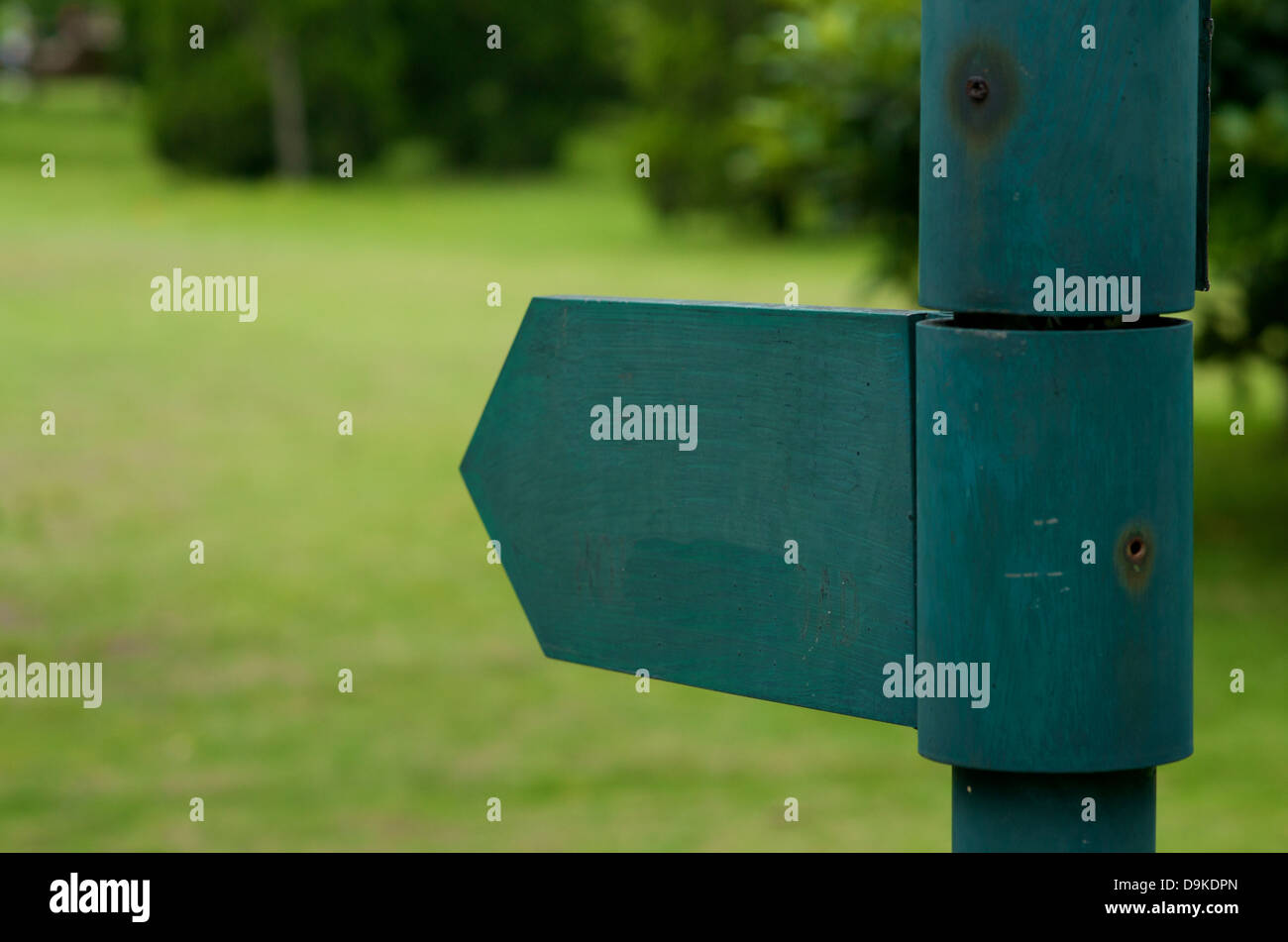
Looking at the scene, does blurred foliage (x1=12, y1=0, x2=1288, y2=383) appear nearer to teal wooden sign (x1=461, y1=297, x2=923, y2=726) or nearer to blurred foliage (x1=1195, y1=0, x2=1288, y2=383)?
blurred foliage (x1=1195, y1=0, x2=1288, y2=383)

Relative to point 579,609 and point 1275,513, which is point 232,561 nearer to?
point 1275,513

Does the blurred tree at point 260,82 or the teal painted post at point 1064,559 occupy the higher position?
the blurred tree at point 260,82

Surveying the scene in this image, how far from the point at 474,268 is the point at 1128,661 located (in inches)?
763

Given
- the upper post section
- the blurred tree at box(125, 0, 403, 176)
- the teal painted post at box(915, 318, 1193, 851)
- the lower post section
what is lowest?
the lower post section

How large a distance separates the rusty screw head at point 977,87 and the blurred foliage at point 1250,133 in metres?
5.66

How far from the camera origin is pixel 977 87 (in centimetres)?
136

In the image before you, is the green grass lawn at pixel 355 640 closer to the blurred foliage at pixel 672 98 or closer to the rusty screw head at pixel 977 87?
the blurred foliage at pixel 672 98

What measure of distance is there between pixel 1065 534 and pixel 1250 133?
5870mm

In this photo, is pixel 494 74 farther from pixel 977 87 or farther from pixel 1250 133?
pixel 977 87

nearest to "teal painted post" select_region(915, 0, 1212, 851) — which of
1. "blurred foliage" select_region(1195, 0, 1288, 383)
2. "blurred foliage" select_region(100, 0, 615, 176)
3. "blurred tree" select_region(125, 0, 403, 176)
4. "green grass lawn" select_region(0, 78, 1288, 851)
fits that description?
"green grass lawn" select_region(0, 78, 1288, 851)

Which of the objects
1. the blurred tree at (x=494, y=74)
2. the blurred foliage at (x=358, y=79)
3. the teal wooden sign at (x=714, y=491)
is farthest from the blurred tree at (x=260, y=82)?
the teal wooden sign at (x=714, y=491)

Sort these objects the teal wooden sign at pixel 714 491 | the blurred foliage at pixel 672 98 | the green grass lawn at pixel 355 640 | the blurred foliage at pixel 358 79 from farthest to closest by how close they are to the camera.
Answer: the blurred foliage at pixel 358 79 → the blurred foliage at pixel 672 98 → the green grass lawn at pixel 355 640 → the teal wooden sign at pixel 714 491

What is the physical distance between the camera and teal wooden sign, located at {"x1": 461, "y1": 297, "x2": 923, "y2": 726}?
1469 millimetres

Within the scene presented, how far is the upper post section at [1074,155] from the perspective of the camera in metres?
1.32
